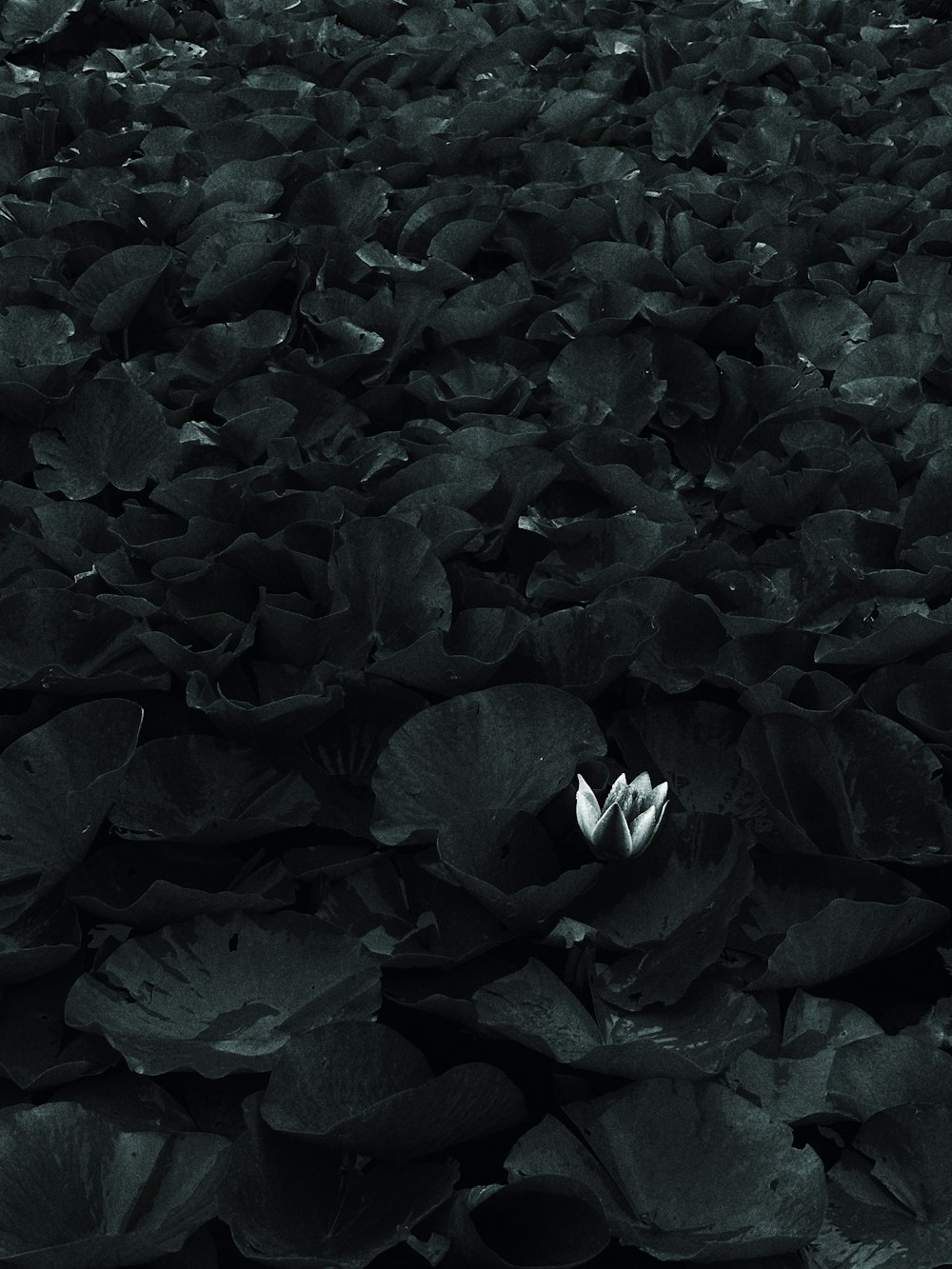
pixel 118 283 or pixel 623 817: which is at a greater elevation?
pixel 118 283

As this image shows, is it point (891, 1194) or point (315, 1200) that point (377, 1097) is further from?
point (891, 1194)

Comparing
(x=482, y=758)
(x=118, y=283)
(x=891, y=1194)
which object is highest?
(x=118, y=283)


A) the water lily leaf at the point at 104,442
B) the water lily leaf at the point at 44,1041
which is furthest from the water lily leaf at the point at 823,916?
the water lily leaf at the point at 104,442

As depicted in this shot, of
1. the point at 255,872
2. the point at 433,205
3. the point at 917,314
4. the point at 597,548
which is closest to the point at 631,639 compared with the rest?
the point at 597,548

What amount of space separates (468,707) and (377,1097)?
350 millimetres

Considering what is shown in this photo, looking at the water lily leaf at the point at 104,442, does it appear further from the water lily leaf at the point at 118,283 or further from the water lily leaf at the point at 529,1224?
the water lily leaf at the point at 529,1224

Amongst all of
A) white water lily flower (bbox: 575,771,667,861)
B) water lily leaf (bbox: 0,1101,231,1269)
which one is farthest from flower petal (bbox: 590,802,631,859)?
water lily leaf (bbox: 0,1101,231,1269)

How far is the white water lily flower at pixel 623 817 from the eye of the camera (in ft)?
3.43

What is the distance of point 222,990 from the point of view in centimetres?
100

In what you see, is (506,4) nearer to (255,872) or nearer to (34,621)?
(34,621)

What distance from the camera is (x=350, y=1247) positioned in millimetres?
853

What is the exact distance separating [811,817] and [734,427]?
0.67 meters

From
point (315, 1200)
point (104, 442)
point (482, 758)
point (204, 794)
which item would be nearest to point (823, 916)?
point (482, 758)

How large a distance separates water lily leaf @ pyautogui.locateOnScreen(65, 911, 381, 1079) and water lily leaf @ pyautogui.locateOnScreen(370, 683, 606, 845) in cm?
12
